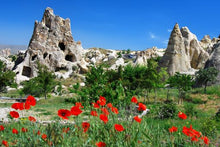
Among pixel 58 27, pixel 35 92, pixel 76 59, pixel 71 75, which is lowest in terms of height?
pixel 35 92

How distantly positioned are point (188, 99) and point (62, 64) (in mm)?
35161

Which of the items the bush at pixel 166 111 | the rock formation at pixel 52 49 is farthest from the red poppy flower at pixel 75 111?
the rock formation at pixel 52 49

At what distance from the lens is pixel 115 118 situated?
3832 millimetres

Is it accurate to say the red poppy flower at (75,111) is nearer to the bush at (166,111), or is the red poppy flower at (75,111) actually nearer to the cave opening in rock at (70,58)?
the bush at (166,111)

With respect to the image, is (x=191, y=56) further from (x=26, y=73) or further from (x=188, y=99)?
(x=26, y=73)

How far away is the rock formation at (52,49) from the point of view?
44.5m

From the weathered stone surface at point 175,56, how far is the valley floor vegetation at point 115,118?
12384 millimetres

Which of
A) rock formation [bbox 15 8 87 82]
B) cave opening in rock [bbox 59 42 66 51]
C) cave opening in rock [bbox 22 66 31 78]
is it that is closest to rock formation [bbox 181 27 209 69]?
rock formation [bbox 15 8 87 82]

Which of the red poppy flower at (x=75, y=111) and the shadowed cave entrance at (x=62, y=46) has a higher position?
the shadowed cave entrance at (x=62, y=46)

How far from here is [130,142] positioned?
257cm

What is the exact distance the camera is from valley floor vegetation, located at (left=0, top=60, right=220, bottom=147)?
277 centimetres

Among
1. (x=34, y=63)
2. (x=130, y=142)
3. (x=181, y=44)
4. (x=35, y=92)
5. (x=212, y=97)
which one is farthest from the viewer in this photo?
(x=34, y=63)

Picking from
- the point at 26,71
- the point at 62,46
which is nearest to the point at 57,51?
the point at 62,46

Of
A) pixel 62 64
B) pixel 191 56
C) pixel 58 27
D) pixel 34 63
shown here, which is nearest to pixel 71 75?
pixel 62 64
